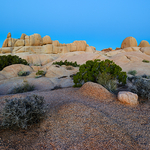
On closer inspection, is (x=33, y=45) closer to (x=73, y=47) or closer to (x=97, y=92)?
(x=73, y=47)

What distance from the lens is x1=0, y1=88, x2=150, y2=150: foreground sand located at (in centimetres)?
269

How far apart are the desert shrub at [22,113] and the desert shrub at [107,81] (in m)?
4.34

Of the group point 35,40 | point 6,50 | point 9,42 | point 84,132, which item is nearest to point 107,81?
point 84,132

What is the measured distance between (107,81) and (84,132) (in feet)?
15.1

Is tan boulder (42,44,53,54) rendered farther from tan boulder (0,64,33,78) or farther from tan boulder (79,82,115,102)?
tan boulder (79,82,115,102)

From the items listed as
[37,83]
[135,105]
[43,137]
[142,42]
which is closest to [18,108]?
[43,137]

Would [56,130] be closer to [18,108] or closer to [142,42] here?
[18,108]

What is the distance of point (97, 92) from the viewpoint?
5.90 m

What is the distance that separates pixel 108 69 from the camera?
312 inches

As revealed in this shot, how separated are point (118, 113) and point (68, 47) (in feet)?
150

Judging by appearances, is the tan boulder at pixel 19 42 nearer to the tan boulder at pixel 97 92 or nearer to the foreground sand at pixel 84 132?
the tan boulder at pixel 97 92

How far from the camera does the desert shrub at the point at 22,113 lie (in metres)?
3.02

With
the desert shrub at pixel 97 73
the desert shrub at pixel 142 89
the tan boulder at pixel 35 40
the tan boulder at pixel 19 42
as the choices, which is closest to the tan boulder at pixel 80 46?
the tan boulder at pixel 35 40

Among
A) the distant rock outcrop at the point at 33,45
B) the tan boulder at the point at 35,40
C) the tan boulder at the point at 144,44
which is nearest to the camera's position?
the distant rock outcrop at the point at 33,45
